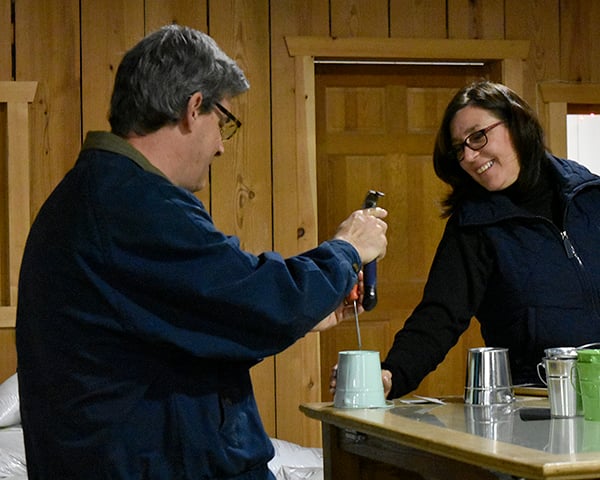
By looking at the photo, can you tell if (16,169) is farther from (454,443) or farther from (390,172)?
(454,443)

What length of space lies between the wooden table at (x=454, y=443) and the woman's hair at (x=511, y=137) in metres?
0.63

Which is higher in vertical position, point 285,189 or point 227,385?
point 285,189

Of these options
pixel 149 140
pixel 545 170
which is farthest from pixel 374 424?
pixel 545 170

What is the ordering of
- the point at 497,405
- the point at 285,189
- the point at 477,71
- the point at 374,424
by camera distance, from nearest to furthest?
the point at 374,424 → the point at 497,405 → the point at 285,189 → the point at 477,71

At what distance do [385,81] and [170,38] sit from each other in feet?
11.7

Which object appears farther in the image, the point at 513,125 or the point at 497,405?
the point at 513,125

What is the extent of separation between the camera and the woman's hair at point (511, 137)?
9.61ft

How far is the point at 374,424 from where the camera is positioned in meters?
2.24

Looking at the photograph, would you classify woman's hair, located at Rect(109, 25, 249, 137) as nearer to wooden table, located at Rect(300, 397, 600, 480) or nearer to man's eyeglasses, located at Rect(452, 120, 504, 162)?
wooden table, located at Rect(300, 397, 600, 480)

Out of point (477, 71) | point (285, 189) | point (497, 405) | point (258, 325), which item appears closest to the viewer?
point (258, 325)

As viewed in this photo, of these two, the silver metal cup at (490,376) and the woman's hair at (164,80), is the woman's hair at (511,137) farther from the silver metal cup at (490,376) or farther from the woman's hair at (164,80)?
the woman's hair at (164,80)

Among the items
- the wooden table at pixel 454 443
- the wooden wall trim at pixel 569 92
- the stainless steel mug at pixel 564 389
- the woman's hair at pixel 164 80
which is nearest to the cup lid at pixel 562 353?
the stainless steel mug at pixel 564 389

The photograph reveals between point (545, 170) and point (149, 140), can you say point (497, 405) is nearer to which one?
point (545, 170)

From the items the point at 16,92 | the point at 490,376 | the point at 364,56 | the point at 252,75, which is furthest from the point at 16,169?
the point at 490,376
